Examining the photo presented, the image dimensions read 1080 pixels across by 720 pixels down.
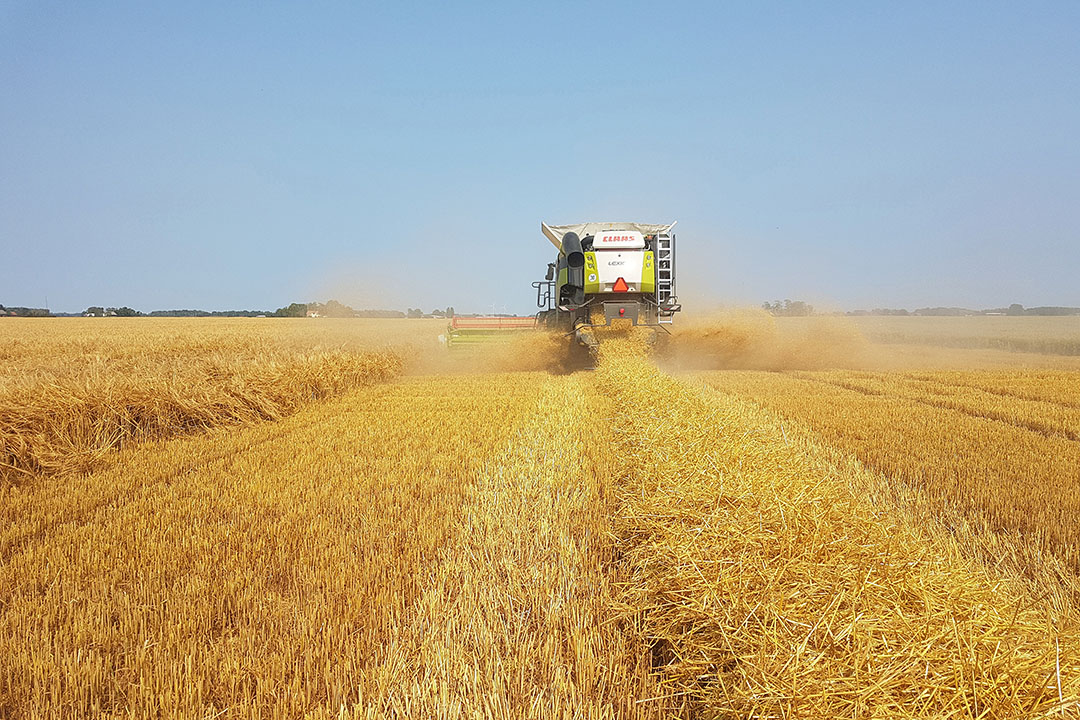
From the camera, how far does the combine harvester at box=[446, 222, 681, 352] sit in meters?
11.3

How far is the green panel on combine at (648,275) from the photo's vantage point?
11383 millimetres

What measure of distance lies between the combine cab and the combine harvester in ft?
17.2

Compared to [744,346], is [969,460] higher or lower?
lower

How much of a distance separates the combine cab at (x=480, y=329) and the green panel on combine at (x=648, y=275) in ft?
20.7

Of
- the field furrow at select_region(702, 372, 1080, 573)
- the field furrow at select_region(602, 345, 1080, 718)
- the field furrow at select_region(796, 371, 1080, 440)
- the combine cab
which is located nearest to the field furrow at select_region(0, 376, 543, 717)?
the field furrow at select_region(602, 345, 1080, 718)

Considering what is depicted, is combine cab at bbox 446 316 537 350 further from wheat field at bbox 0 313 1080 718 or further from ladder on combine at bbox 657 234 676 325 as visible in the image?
wheat field at bbox 0 313 1080 718

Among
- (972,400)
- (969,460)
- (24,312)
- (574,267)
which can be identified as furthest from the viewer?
(24,312)

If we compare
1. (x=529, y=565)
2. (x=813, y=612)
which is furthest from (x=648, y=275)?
(x=813, y=612)

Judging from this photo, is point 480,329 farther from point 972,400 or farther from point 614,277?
point 972,400

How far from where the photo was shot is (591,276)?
1128 cm

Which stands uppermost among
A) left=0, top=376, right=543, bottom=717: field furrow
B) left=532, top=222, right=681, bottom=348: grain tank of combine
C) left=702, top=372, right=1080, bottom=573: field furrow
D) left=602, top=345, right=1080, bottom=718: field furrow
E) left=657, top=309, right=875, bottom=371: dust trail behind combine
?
left=532, top=222, right=681, bottom=348: grain tank of combine

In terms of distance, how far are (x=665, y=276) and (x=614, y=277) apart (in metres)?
1.22

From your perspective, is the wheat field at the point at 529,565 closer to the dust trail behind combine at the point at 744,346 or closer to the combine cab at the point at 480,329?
the dust trail behind combine at the point at 744,346

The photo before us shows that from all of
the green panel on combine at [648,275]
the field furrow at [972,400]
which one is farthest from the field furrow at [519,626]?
the green panel on combine at [648,275]
